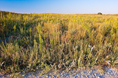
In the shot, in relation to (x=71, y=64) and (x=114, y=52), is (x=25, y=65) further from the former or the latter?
(x=114, y=52)

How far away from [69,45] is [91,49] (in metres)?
0.79

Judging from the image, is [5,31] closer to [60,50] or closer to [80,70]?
[60,50]

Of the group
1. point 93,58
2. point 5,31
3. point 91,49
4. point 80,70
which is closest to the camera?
point 80,70

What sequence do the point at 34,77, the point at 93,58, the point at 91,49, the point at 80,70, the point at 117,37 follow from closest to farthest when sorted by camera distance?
1. the point at 34,77
2. the point at 80,70
3. the point at 93,58
4. the point at 91,49
5. the point at 117,37

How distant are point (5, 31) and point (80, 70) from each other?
391 centimetres

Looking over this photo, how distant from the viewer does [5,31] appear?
4.50 metres

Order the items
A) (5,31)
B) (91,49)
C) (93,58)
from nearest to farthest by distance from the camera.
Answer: (93,58) < (91,49) < (5,31)

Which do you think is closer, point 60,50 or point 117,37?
point 60,50

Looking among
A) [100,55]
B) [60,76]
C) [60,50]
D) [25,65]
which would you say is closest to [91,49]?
[100,55]

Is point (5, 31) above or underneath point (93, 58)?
above

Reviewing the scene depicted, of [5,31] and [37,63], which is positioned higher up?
[5,31]

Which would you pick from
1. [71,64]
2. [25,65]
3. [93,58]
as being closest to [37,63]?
[25,65]

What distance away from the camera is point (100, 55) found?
3166 mm

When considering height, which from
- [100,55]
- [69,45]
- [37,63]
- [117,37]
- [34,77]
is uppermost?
[117,37]
